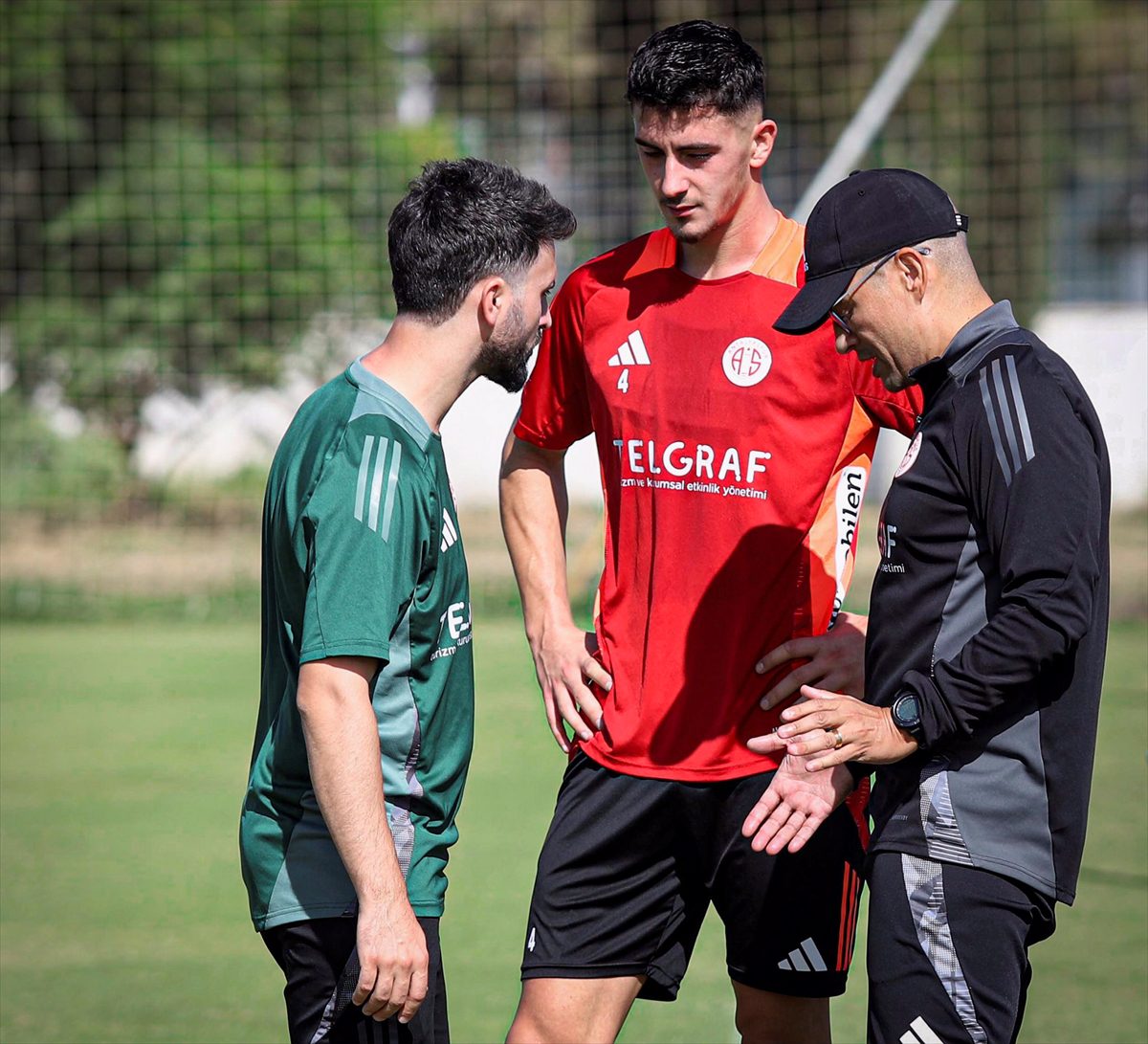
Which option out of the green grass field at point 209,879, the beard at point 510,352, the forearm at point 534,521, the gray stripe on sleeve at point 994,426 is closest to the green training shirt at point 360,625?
the beard at point 510,352

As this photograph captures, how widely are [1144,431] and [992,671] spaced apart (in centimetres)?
1187

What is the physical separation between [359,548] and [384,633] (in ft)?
0.50

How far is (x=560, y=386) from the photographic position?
3.53 m

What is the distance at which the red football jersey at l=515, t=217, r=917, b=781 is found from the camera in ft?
10.4

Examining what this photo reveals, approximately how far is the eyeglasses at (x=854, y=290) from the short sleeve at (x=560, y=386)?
2.96 ft

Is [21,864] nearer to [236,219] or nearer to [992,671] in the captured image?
[992,671]

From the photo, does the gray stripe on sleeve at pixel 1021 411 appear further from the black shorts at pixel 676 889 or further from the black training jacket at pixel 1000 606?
the black shorts at pixel 676 889

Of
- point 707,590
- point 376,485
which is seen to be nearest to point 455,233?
point 376,485

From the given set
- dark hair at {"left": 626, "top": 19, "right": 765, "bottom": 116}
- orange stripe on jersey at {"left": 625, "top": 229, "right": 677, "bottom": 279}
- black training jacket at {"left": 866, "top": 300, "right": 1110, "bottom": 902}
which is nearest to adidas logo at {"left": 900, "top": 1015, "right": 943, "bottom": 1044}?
black training jacket at {"left": 866, "top": 300, "right": 1110, "bottom": 902}

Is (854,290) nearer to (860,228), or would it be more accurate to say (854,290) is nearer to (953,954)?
(860,228)

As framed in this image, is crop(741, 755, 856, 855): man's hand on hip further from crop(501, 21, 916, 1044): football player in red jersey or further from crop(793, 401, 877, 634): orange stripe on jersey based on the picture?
crop(793, 401, 877, 634): orange stripe on jersey

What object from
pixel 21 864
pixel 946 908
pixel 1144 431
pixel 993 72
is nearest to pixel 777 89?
pixel 993 72

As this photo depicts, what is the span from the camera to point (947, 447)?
2490mm

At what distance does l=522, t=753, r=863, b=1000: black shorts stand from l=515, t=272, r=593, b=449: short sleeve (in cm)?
81
